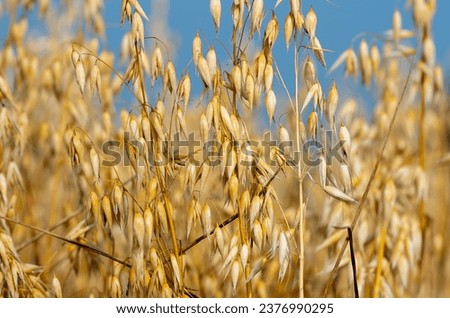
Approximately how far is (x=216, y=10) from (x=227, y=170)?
1.04 feet

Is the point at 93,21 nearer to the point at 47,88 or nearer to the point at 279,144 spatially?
the point at 47,88

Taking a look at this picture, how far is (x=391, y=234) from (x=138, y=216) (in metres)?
0.80

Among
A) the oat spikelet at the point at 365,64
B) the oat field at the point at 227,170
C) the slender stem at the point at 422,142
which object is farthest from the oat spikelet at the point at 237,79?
the oat spikelet at the point at 365,64

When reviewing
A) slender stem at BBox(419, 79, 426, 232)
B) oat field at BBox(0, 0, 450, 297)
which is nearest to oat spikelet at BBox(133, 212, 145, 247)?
oat field at BBox(0, 0, 450, 297)

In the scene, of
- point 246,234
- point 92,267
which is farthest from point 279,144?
point 92,267

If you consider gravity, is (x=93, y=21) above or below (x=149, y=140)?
above

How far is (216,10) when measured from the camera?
138 cm

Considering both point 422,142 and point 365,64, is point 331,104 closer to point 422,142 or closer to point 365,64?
point 422,142

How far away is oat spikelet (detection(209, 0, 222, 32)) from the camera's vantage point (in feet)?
4.47

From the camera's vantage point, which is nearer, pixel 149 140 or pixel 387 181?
pixel 149 140

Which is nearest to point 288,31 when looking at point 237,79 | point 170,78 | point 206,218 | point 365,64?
point 237,79

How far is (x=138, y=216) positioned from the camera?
1.35 metres

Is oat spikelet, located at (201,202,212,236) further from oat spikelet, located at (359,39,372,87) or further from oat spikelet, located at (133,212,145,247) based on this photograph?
oat spikelet, located at (359,39,372,87)

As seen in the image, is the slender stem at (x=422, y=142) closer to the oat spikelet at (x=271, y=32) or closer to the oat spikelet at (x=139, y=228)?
the oat spikelet at (x=271, y=32)
